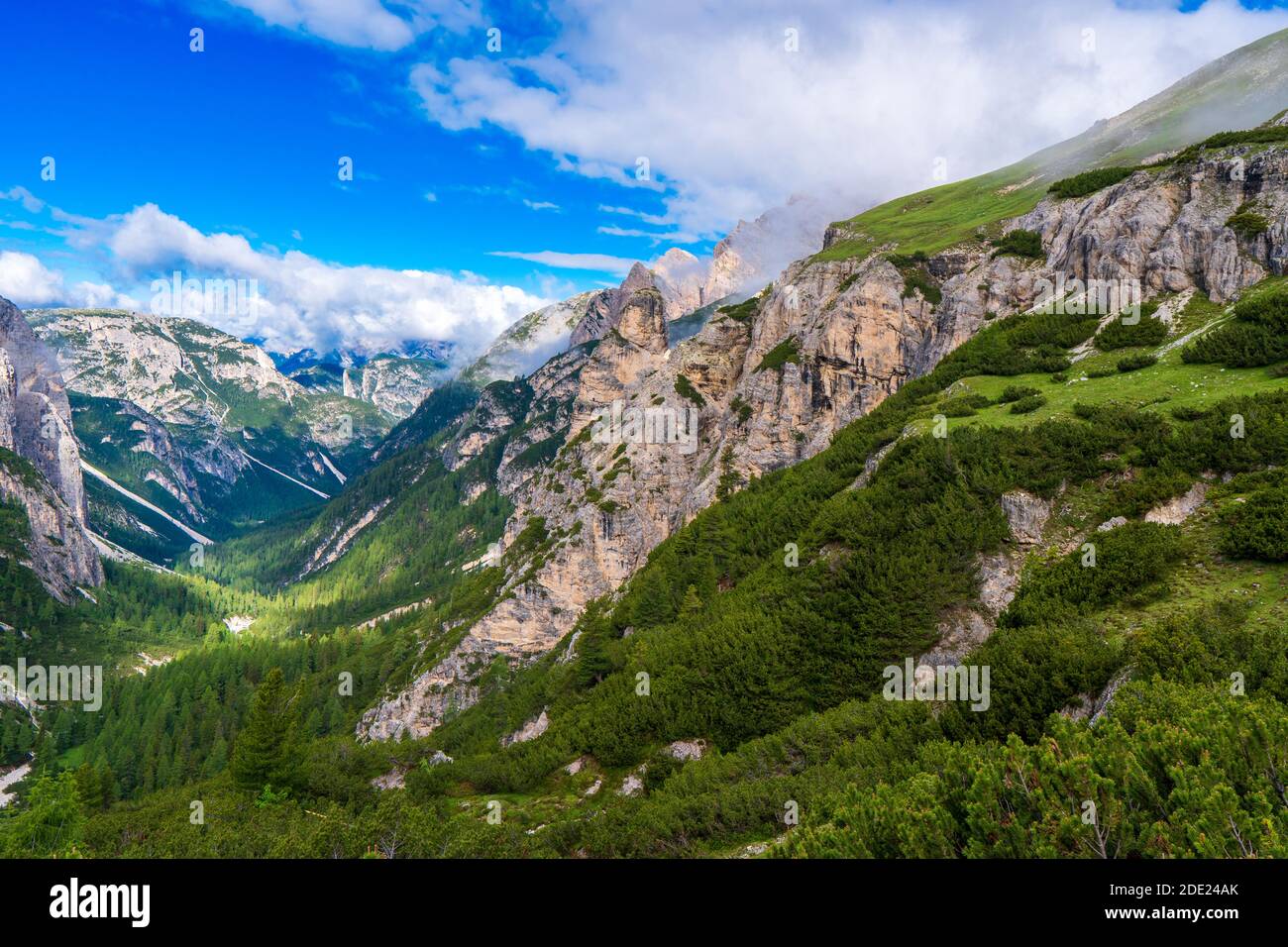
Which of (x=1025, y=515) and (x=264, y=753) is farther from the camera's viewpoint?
(x=264, y=753)

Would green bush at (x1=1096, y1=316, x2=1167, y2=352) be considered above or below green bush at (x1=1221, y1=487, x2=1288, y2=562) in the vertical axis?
above

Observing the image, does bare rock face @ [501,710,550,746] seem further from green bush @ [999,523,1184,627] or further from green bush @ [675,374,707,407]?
green bush @ [675,374,707,407]

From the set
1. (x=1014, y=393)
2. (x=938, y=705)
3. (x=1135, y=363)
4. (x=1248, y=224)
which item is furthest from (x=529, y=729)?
(x=1248, y=224)

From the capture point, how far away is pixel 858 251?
93750mm

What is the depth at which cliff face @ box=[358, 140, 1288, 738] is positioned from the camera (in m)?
46.2

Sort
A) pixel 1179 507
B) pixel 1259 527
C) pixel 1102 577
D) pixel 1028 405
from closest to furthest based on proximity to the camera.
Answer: pixel 1259 527 < pixel 1102 577 < pixel 1179 507 < pixel 1028 405

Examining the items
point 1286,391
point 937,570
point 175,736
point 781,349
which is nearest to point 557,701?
point 937,570

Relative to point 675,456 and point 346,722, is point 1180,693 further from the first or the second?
point 346,722

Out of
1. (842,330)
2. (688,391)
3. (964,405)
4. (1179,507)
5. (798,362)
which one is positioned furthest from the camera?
(688,391)

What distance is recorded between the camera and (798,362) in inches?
3182

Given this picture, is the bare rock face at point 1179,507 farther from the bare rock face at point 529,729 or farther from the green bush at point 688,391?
the green bush at point 688,391

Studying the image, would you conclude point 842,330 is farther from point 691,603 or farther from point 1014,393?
point 691,603

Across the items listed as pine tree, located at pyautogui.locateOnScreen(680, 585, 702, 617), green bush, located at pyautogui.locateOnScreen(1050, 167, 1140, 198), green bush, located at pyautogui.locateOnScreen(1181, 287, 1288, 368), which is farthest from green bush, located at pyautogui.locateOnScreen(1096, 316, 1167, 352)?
pine tree, located at pyautogui.locateOnScreen(680, 585, 702, 617)
